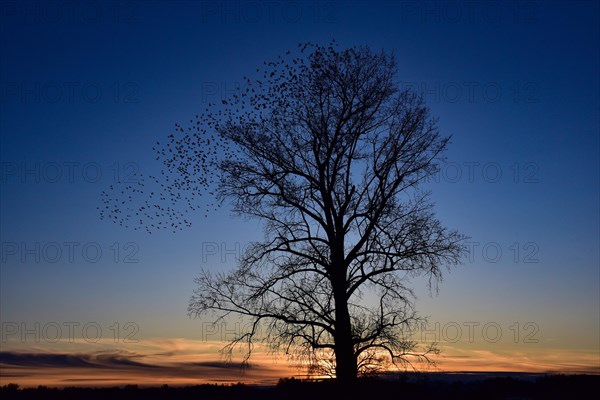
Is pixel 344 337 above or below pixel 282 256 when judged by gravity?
below

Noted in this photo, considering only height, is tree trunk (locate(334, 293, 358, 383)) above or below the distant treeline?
above

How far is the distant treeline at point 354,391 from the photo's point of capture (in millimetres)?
20500

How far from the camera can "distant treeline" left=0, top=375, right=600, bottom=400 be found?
67.3 feet

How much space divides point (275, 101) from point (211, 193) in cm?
393

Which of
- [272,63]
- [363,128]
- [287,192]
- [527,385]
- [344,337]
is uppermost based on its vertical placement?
[272,63]

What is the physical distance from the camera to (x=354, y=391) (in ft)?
66.8

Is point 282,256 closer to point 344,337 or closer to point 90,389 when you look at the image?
point 344,337

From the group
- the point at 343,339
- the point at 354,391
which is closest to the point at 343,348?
the point at 343,339

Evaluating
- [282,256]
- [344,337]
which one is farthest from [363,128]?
[344,337]

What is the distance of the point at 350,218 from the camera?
72.4 feet

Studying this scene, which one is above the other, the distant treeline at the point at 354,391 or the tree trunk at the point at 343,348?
the tree trunk at the point at 343,348

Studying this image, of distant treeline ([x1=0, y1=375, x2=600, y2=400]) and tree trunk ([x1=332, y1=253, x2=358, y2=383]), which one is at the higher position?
tree trunk ([x1=332, y1=253, x2=358, y2=383])

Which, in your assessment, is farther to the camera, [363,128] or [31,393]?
[363,128]

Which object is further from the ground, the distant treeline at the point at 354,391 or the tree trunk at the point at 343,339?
the tree trunk at the point at 343,339
